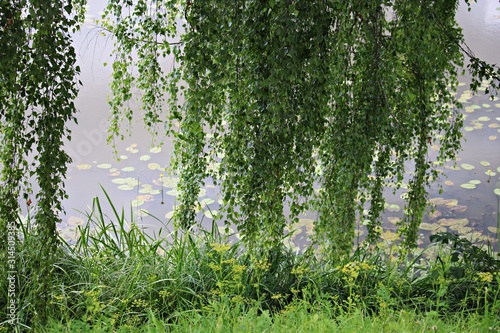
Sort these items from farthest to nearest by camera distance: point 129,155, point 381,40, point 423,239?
point 129,155
point 423,239
point 381,40

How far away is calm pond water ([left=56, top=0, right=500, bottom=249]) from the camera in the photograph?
4109 millimetres

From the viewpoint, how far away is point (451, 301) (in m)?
Result: 2.66

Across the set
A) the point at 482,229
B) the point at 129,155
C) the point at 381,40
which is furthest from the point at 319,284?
the point at 129,155

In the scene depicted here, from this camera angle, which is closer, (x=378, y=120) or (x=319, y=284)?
(x=378, y=120)

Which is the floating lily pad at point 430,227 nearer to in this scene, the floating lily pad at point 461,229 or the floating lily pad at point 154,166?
the floating lily pad at point 461,229

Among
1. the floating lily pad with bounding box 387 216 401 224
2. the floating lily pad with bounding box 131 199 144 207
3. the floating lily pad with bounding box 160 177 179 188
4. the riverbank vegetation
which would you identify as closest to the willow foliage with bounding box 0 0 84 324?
the riverbank vegetation

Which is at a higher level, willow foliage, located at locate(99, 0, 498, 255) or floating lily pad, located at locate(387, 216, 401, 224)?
willow foliage, located at locate(99, 0, 498, 255)

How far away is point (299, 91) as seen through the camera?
2023 millimetres

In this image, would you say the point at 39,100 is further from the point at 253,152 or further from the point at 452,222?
the point at 452,222

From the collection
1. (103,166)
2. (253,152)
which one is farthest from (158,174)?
(253,152)

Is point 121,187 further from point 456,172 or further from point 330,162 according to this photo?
point 456,172

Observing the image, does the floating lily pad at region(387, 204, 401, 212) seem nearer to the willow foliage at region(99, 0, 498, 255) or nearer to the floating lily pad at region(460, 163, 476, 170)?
the floating lily pad at region(460, 163, 476, 170)

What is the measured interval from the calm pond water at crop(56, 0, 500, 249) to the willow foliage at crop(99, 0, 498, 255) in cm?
108

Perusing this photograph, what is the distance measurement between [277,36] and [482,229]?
2791 millimetres
